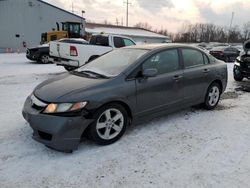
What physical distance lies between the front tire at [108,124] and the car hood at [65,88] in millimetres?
406

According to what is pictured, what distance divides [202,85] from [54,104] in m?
3.24

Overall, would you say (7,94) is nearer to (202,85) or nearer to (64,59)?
(64,59)

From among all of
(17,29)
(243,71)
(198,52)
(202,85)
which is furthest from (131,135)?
(17,29)

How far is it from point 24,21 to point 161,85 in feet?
99.3

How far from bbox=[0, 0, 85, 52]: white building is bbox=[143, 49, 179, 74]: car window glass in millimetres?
28679

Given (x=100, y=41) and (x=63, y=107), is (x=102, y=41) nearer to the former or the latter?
(x=100, y=41)

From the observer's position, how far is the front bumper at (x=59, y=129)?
3.65 meters

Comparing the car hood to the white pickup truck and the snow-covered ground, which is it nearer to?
the snow-covered ground

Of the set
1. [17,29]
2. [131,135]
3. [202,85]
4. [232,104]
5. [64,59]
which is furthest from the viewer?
[17,29]

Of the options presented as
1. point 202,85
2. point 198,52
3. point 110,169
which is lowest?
point 110,169

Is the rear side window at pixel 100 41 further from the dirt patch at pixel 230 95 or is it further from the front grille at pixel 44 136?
the front grille at pixel 44 136

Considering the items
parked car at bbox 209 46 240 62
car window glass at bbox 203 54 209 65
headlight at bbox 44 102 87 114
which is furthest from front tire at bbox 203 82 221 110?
parked car at bbox 209 46 240 62

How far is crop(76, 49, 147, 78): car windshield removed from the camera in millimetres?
4576

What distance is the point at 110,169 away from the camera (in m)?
3.53
